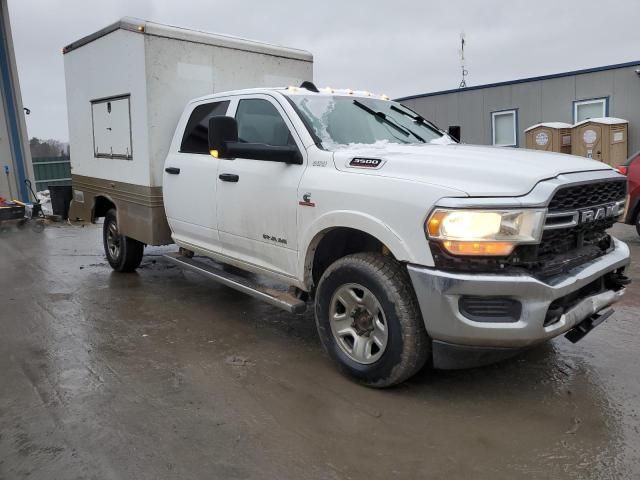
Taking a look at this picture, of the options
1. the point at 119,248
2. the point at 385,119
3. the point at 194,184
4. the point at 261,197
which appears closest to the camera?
the point at 261,197

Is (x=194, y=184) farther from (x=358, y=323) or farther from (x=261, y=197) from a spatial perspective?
(x=358, y=323)

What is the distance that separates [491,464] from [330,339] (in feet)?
4.65

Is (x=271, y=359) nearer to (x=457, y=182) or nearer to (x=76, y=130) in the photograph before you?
(x=457, y=182)

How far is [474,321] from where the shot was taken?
3201mm

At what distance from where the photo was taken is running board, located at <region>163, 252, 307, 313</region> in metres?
4.31

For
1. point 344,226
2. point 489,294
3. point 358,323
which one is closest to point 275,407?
point 358,323

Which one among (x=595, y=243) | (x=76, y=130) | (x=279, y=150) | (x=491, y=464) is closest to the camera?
(x=491, y=464)

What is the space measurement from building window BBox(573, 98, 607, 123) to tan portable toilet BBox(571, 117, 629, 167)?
26.9 inches

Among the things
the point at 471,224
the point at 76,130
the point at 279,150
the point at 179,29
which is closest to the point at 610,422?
the point at 471,224

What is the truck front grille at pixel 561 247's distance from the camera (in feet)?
10.5

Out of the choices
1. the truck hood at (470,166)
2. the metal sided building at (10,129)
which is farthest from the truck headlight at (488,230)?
the metal sided building at (10,129)

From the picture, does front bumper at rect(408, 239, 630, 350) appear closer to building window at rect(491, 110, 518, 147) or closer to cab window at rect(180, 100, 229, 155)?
cab window at rect(180, 100, 229, 155)

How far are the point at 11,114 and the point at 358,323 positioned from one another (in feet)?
43.9

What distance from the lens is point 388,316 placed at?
3.48 m
